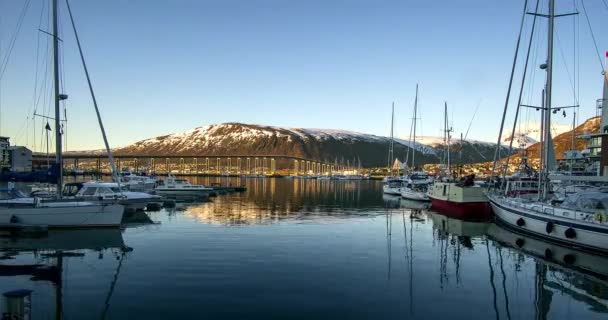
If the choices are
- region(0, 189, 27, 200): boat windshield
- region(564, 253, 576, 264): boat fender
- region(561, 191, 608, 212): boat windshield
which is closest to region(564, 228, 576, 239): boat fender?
region(561, 191, 608, 212): boat windshield

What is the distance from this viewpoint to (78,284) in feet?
54.0

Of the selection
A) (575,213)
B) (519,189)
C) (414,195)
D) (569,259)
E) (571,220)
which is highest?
(519,189)

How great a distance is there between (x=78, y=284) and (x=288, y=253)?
970 centimetres

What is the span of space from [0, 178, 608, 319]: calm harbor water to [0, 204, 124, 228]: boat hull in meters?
1.01

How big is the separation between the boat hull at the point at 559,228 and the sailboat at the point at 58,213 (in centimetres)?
2607

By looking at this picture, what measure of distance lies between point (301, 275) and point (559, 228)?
16.6 metres

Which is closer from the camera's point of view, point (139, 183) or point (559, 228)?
point (559, 228)

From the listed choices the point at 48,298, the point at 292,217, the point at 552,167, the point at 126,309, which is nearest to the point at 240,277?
the point at 126,309

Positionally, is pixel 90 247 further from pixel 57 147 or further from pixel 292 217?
pixel 292 217

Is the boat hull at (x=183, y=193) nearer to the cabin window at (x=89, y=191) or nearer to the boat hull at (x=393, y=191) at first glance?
the boat hull at (x=393, y=191)

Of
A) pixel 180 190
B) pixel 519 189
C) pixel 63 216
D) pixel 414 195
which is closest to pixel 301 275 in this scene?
pixel 63 216

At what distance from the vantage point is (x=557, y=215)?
26.7 m

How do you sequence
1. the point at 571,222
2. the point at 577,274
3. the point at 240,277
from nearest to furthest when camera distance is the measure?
the point at 240,277 → the point at 577,274 → the point at 571,222

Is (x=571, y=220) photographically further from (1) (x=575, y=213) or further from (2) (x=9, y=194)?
(2) (x=9, y=194)
